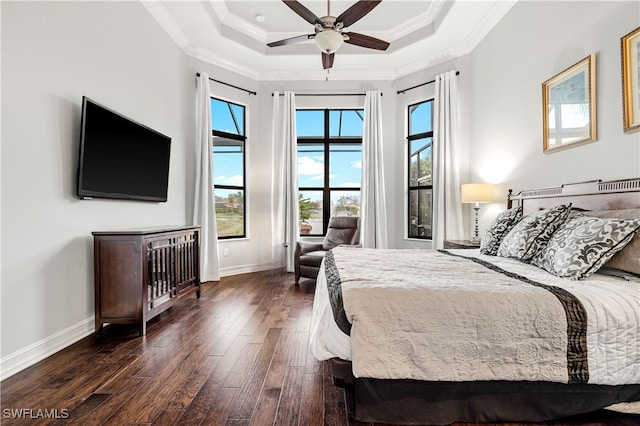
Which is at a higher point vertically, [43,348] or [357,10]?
[357,10]

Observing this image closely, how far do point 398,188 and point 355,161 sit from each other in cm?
88

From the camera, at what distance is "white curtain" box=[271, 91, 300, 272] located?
5.26 meters

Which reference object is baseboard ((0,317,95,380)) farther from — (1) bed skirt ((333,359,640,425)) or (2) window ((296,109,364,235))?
(2) window ((296,109,364,235))

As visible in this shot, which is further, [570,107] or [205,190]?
[205,190]

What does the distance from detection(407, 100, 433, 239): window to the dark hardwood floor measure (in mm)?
2870

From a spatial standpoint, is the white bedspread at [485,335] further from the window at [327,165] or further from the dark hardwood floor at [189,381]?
the window at [327,165]

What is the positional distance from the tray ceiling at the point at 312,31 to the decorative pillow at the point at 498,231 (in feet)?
7.74

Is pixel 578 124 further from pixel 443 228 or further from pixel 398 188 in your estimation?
pixel 398 188

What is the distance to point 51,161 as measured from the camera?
232 cm

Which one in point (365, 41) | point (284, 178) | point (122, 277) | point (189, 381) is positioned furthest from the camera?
point (284, 178)

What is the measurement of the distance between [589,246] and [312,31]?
14.0 ft

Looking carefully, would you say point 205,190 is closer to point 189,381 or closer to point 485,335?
point 189,381

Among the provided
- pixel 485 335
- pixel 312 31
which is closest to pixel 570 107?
pixel 485 335

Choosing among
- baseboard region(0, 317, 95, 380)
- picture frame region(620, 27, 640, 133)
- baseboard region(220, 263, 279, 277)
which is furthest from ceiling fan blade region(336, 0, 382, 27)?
baseboard region(220, 263, 279, 277)
